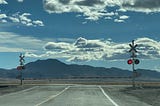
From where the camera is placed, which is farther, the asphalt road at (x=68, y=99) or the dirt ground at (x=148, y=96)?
the dirt ground at (x=148, y=96)

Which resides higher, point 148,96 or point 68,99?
point 68,99

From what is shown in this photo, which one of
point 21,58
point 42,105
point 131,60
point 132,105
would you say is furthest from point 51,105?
point 21,58

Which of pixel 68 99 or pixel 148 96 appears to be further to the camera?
pixel 148 96

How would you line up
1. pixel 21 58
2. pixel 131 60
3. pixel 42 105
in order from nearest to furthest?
1. pixel 42 105
2. pixel 131 60
3. pixel 21 58

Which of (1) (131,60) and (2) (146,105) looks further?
(1) (131,60)

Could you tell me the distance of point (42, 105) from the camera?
3008cm

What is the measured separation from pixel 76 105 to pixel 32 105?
291 cm

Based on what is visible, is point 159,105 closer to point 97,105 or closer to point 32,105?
point 97,105

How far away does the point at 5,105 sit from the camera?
1208 inches

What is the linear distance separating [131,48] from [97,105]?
3816 cm

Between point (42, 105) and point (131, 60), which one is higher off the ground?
point (131, 60)

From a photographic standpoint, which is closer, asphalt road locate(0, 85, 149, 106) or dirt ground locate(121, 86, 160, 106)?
asphalt road locate(0, 85, 149, 106)

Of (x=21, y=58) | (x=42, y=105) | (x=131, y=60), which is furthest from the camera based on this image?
(x=21, y=58)

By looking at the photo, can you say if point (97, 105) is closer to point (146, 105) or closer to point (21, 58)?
point (146, 105)
